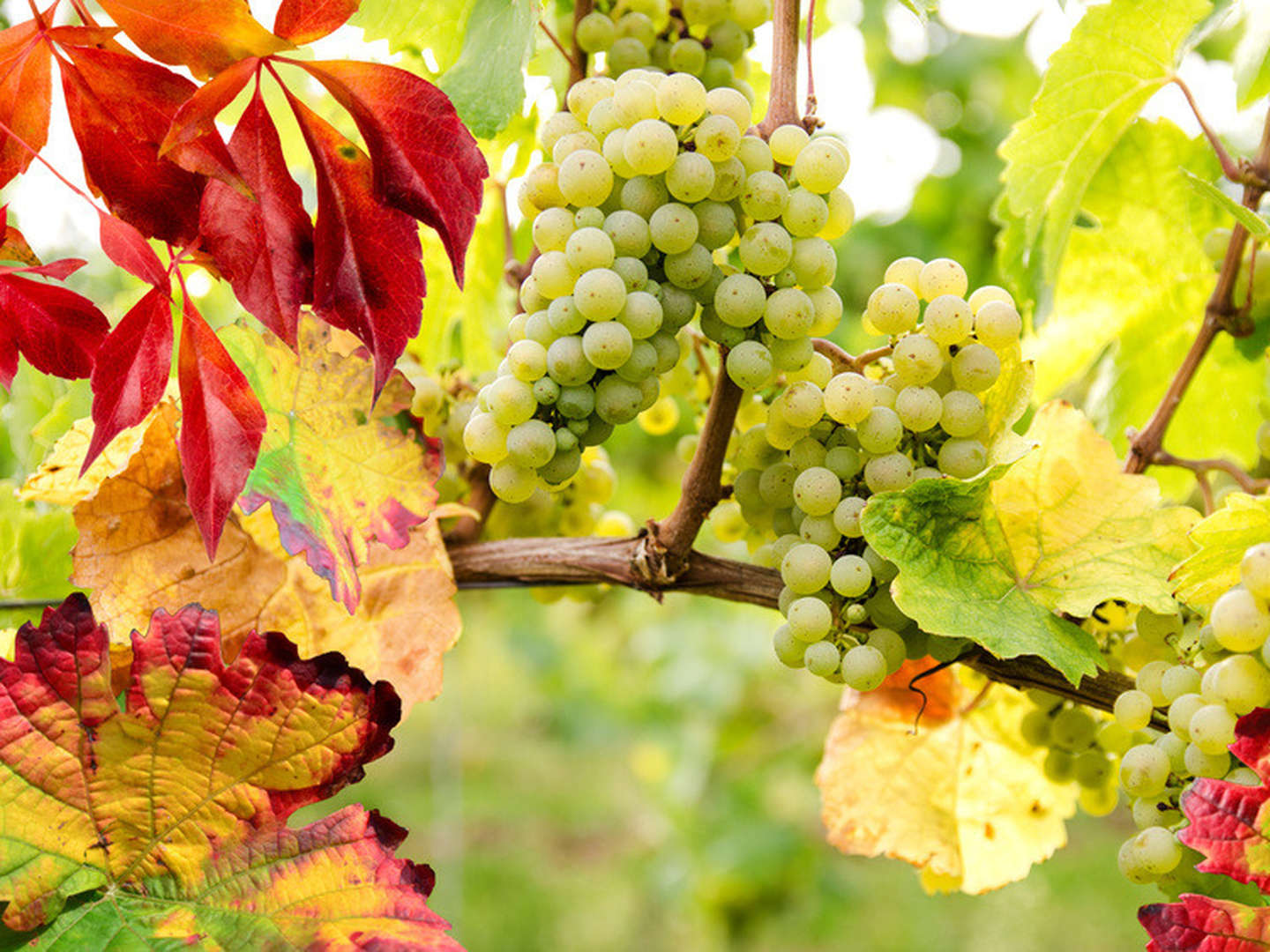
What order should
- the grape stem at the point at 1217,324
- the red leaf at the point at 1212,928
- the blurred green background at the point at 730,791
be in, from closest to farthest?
1. the red leaf at the point at 1212,928
2. the grape stem at the point at 1217,324
3. the blurred green background at the point at 730,791

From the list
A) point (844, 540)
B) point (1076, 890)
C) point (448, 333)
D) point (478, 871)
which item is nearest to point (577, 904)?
point (478, 871)

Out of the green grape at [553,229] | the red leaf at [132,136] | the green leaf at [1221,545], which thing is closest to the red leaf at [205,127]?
the red leaf at [132,136]

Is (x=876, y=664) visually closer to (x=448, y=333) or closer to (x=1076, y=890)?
(x=448, y=333)

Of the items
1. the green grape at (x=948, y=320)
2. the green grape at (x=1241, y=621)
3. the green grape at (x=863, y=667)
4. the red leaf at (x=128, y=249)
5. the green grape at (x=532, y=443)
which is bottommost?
the green grape at (x=1241, y=621)

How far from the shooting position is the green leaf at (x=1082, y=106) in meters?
0.58

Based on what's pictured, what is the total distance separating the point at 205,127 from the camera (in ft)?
1.27

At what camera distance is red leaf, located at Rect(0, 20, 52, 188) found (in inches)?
15.7

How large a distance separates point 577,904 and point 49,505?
3.71 m

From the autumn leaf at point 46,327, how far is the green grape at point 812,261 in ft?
0.87

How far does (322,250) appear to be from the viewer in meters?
0.41

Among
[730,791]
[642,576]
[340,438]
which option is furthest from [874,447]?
[730,791]

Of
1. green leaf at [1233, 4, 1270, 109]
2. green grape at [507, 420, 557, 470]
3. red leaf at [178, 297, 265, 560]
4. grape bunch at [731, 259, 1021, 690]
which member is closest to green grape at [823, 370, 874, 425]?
grape bunch at [731, 259, 1021, 690]

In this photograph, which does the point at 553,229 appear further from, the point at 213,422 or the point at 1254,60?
the point at 1254,60

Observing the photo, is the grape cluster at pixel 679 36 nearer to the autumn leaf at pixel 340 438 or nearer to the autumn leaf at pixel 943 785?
the autumn leaf at pixel 340 438
